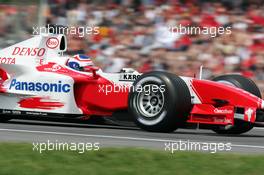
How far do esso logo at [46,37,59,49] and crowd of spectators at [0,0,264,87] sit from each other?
3.73 m

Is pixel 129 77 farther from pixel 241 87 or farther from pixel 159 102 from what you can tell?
pixel 241 87

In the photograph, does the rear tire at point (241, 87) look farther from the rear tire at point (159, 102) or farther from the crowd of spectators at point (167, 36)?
the crowd of spectators at point (167, 36)

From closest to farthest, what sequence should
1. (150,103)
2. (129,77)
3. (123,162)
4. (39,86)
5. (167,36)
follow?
(123,162) → (150,103) → (129,77) → (39,86) → (167,36)

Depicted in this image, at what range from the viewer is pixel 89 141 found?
9.01m

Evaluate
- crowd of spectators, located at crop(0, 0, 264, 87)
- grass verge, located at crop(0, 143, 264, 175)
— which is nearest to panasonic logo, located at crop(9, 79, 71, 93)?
grass verge, located at crop(0, 143, 264, 175)

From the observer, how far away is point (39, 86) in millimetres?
11125

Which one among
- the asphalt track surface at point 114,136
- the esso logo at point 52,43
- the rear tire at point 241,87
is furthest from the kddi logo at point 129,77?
the esso logo at point 52,43

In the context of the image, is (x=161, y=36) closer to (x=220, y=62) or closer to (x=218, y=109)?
(x=220, y=62)

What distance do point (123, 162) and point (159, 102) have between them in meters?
3.39

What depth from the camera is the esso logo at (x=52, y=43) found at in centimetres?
1161

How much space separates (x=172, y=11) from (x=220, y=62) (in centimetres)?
157

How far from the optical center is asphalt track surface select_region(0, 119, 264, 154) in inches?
352

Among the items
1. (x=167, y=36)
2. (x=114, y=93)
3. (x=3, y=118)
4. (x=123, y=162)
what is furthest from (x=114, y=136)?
(x=167, y=36)

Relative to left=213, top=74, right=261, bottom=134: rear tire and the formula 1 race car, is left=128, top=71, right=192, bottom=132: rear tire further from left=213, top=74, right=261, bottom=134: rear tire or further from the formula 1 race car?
left=213, top=74, right=261, bottom=134: rear tire
